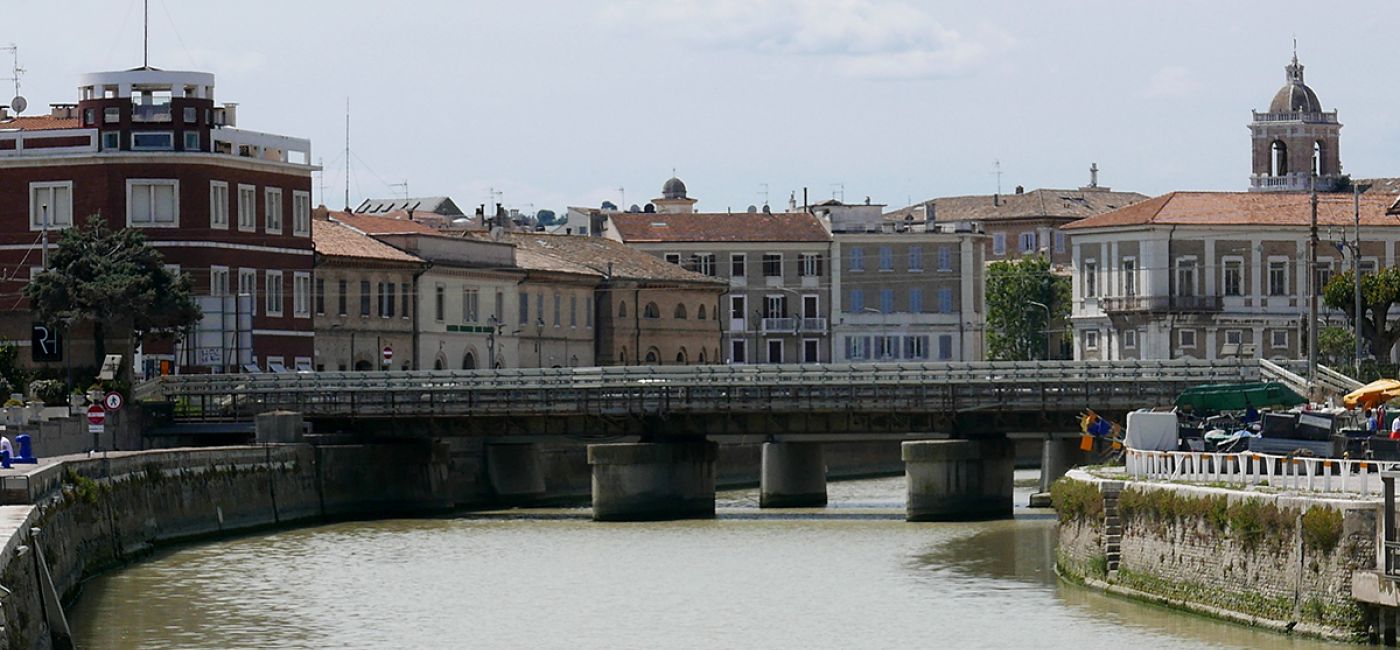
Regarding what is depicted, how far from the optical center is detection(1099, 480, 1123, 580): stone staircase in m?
53.0

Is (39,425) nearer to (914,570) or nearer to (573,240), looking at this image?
(914,570)

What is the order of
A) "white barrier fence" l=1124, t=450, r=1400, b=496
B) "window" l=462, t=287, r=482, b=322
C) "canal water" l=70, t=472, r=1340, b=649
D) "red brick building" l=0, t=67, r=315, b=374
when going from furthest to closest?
"window" l=462, t=287, r=482, b=322 < "red brick building" l=0, t=67, r=315, b=374 < "canal water" l=70, t=472, r=1340, b=649 < "white barrier fence" l=1124, t=450, r=1400, b=496

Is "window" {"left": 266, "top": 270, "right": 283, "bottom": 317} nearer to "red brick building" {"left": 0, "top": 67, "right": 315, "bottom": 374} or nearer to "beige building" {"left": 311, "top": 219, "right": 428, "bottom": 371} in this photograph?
"red brick building" {"left": 0, "top": 67, "right": 315, "bottom": 374}

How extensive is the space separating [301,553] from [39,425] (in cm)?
1048

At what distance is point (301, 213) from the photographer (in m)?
107

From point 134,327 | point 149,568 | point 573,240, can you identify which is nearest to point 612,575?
point 149,568

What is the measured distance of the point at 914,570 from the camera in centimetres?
6272

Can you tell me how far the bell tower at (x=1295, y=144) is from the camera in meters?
149

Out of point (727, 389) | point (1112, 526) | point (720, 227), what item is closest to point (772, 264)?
point (720, 227)

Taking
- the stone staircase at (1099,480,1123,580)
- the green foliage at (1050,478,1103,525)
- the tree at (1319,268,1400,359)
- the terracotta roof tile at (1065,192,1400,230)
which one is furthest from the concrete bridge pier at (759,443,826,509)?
the stone staircase at (1099,480,1123,580)

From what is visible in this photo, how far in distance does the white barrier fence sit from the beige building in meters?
59.3

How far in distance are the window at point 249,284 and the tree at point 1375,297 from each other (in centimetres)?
3619

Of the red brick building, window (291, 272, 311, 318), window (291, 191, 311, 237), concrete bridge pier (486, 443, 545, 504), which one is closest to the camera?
concrete bridge pier (486, 443, 545, 504)

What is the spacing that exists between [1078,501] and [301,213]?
56074mm
